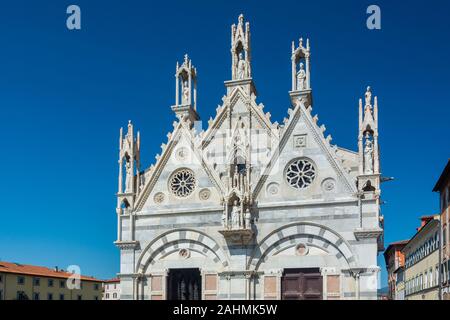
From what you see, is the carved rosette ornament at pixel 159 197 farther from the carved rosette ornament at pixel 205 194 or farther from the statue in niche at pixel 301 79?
the statue in niche at pixel 301 79

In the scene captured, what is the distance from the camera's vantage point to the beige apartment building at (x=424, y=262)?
42312 millimetres

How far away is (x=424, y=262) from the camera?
Answer: 48.1 m

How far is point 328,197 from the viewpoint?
24.3 m

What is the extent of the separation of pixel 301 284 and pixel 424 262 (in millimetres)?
28344

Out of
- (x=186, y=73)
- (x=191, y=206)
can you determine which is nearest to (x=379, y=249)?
(x=191, y=206)

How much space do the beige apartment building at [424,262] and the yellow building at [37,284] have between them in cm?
3710

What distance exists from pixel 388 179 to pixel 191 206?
9.85m

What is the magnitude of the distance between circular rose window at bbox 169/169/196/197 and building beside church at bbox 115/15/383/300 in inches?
2.0

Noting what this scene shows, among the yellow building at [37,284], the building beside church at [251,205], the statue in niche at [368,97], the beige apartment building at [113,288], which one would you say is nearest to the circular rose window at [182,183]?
the building beside church at [251,205]

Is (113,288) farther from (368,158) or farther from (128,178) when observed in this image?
(368,158)

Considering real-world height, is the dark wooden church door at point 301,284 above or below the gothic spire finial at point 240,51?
below
